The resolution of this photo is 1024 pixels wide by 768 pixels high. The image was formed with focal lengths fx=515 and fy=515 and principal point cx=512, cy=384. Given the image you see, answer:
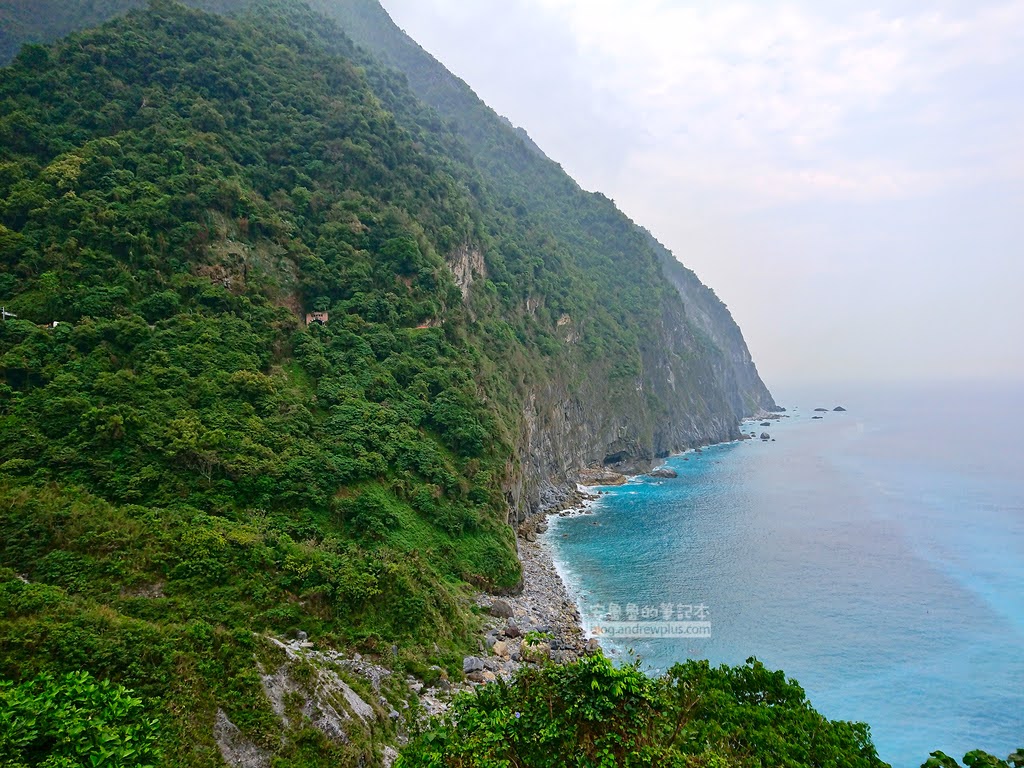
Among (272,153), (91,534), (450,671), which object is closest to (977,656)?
(450,671)

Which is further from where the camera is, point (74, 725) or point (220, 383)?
point (220, 383)

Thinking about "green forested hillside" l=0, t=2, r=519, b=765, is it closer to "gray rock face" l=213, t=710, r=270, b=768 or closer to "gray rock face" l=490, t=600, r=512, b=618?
"gray rock face" l=213, t=710, r=270, b=768

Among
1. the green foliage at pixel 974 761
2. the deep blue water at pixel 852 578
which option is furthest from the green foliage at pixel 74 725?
the deep blue water at pixel 852 578

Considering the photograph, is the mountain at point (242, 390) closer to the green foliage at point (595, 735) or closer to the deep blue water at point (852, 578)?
the green foliage at point (595, 735)

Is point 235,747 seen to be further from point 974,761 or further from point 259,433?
point 259,433

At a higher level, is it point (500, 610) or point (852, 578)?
point (500, 610)

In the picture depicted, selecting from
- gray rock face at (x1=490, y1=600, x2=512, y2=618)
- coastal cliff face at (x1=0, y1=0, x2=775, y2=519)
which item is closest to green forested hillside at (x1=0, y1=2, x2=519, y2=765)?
gray rock face at (x1=490, y1=600, x2=512, y2=618)

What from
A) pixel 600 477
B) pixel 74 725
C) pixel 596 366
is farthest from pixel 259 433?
pixel 596 366
